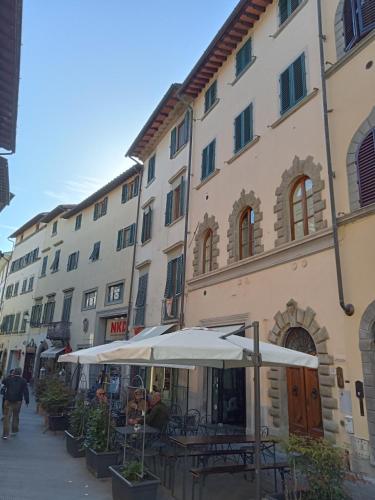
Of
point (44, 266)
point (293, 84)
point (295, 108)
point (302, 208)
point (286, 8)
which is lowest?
point (302, 208)

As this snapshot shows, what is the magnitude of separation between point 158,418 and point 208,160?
941 cm

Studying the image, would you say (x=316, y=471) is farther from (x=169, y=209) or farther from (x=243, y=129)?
(x=169, y=209)

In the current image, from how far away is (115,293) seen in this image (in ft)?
69.7

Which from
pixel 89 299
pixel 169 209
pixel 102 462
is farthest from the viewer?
pixel 89 299

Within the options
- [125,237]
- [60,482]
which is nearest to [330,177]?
[60,482]

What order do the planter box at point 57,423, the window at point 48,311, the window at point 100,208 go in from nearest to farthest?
the planter box at point 57,423 < the window at point 100,208 < the window at point 48,311

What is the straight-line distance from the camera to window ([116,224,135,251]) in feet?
68.9

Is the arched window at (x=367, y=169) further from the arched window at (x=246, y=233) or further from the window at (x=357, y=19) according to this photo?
the arched window at (x=246, y=233)

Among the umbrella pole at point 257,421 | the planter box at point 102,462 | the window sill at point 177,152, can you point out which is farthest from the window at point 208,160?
the umbrella pole at point 257,421

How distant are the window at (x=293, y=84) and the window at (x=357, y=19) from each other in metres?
1.37

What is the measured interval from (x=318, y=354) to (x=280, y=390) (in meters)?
1.53

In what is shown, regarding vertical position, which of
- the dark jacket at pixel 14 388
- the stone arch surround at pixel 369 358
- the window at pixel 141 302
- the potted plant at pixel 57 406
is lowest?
the potted plant at pixel 57 406

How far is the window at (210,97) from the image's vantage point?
1508 centimetres

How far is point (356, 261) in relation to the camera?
7547 millimetres
